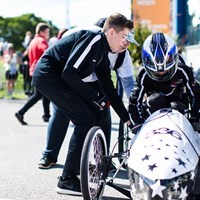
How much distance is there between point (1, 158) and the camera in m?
6.22

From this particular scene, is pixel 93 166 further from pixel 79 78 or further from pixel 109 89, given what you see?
pixel 109 89

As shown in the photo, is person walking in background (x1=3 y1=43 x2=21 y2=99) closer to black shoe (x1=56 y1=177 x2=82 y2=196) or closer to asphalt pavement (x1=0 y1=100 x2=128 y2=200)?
asphalt pavement (x1=0 y1=100 x2=128 y2=200)

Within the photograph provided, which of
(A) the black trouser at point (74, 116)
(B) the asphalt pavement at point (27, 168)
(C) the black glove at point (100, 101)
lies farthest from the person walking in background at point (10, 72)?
(C) the black glove at point (100, 101)

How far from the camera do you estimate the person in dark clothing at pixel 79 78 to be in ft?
14.0

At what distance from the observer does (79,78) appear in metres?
4.27

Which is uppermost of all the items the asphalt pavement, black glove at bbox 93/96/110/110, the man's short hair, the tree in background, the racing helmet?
the man's short hair

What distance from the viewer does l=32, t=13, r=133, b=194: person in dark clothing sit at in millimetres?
4258

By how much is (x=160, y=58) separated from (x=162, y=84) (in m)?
0.47

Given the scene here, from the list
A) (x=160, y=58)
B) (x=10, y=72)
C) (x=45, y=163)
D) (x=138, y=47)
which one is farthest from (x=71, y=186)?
(x=138, y=47)

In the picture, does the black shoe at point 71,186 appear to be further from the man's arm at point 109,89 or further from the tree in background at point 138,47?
the tree in background at point 138,47

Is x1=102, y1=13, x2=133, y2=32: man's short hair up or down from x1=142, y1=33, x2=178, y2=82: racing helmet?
up

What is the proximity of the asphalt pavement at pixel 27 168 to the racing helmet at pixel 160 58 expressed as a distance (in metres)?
1.21

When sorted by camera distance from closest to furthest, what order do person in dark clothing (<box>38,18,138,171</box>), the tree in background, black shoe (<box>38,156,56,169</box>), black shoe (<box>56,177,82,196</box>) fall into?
black shoe (<box>56,177,82,196</box>) → person in dark clothing (<box>38,18,138,171</box>) → black shoe (<box>38,156,56,169</box>) → the tree in background

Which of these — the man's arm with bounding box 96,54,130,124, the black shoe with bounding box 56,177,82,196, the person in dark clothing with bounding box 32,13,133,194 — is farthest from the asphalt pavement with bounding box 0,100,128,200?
the man's arm with bounding box 96,54,130,124
